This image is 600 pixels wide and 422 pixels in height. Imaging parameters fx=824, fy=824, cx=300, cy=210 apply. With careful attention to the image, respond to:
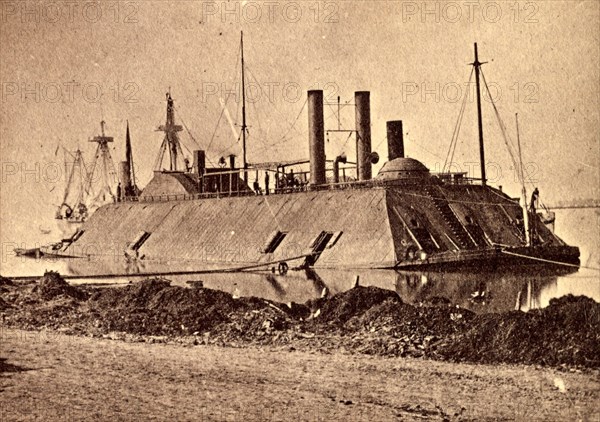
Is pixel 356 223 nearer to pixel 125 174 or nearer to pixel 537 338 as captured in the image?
pixel 537 338

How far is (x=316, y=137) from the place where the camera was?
51281 mm

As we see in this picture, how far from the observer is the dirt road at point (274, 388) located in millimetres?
12633

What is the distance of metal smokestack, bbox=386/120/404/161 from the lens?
1978 inches

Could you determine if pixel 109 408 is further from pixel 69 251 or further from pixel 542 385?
pixel 69 251

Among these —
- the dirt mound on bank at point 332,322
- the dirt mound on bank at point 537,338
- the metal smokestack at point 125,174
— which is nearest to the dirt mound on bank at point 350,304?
the dirt mound on bank at point 332,322

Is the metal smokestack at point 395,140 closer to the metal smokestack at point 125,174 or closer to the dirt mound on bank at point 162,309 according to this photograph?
the dirt mound on bank at point 162,309


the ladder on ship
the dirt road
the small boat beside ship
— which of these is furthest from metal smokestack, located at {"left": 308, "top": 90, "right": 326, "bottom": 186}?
the dirt road

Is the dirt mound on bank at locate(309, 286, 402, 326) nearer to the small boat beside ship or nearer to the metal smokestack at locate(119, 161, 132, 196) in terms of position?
the small boat beside ship

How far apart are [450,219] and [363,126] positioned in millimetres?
10619

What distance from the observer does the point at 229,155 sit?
62188mm

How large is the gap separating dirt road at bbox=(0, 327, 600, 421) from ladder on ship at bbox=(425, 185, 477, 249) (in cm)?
2538

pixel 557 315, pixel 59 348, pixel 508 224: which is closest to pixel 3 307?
pixel 59 348

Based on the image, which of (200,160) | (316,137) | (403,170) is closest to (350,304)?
(403,170)

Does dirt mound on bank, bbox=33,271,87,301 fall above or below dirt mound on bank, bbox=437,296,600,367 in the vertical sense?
above
